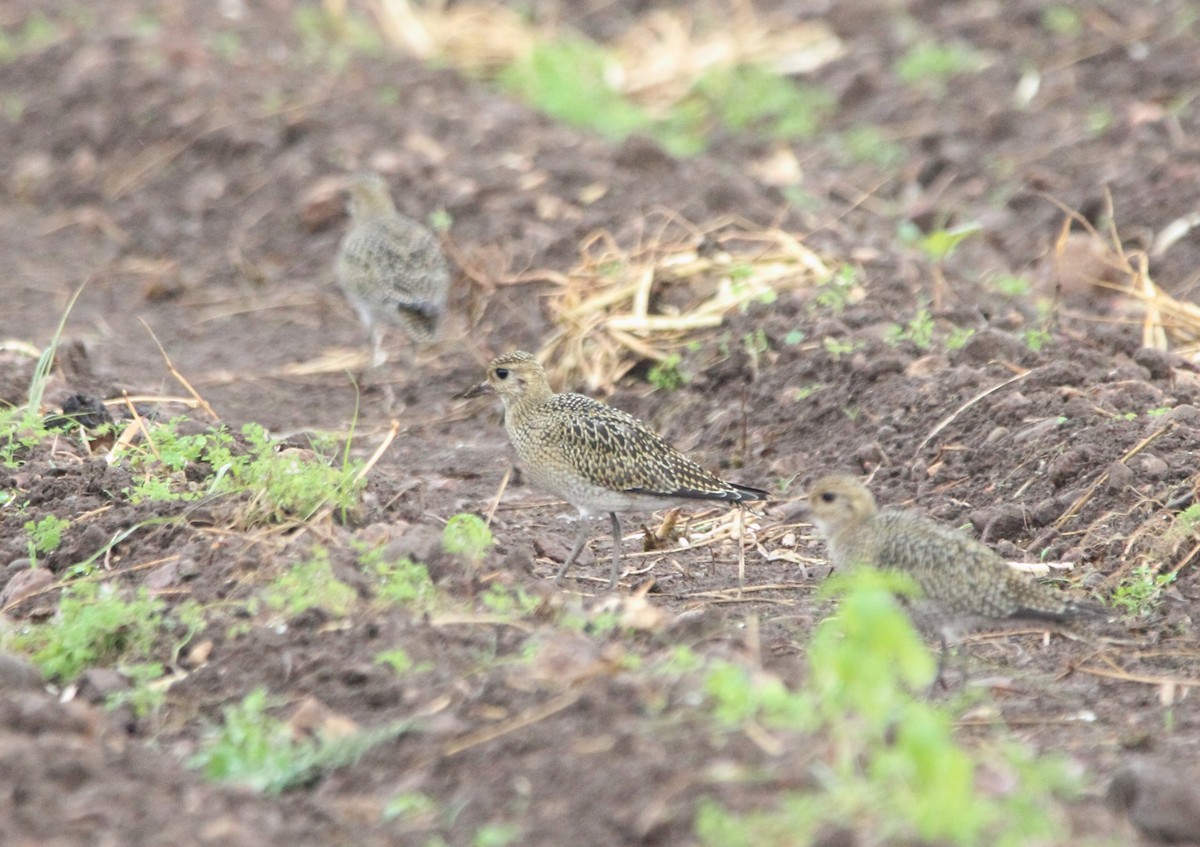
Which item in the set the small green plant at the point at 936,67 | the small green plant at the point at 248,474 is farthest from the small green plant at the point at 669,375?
the small green plant at the point at 936,67

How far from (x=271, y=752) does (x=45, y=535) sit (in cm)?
238

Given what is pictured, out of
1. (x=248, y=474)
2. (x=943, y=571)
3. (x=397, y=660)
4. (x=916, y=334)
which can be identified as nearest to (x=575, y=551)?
(x=248, y=474)

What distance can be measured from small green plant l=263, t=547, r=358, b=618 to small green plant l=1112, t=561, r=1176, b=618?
3.22 metres

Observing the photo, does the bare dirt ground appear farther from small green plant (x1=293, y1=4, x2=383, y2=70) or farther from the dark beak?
the dark beak

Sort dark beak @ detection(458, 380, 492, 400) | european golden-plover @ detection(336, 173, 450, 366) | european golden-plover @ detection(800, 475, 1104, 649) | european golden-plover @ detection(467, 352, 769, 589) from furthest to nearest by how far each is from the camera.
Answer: european golden-plover @ detection(336, 173, 450, 366) < dark beak @ detection(458, 380, 492, 400) < european golden-plover @ detection(467, 352, 769, 589) < european golden-plover @ detection(800, 475, 1104, 649)

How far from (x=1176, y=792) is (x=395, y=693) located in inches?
98.0

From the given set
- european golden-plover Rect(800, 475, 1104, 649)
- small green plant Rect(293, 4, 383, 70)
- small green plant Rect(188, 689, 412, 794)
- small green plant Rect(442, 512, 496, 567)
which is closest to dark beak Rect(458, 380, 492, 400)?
small green plant Rect(442, 512, 496, 567)

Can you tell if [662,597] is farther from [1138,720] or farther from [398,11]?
[398,11]

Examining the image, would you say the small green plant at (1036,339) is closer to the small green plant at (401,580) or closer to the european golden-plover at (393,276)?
the european golden-plover at (393,276)

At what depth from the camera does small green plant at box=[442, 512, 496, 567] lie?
258 inches

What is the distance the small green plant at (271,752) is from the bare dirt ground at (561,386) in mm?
65

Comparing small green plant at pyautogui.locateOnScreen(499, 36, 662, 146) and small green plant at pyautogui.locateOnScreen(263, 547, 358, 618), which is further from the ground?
small green plant at pyautogui.locateOnScreen(263, 547, 358, 618)

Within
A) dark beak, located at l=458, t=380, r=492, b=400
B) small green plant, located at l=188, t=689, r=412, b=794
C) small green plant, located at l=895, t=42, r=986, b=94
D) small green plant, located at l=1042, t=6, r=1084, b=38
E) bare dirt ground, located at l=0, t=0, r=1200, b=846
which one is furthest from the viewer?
small green plant, located at l=1042, t=6, r=1084, b=38

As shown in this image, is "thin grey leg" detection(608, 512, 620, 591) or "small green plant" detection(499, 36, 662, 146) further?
"small green plant" detection(499, 36, 662, 146)
